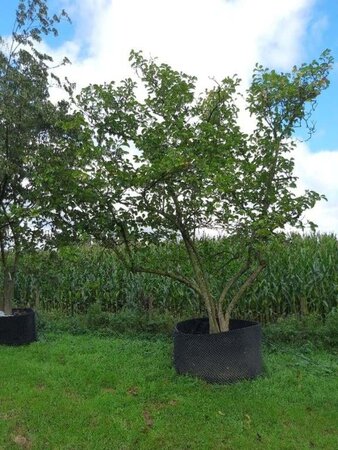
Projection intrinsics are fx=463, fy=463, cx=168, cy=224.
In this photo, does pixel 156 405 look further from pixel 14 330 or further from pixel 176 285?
pixel 176 285

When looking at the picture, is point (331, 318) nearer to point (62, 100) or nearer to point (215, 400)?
point (215, 400)

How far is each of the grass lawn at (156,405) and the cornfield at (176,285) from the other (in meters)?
1.46

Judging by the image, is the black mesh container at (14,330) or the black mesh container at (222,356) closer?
the black mesh container at (222,356)

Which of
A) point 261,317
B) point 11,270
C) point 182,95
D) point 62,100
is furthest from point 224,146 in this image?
point 11,270

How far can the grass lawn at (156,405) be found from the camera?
378cm

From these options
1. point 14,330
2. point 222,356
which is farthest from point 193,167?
point 14,330

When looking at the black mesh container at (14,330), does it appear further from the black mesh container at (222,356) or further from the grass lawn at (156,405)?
the black mesh container at (222,356)

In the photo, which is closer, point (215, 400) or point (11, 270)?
point (215, 400)

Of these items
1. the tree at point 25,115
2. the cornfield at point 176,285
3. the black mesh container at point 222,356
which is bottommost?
the black mesh container at point 222,356

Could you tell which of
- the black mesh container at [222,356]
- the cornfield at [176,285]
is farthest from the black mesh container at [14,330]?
the black mesh container at [222,356]

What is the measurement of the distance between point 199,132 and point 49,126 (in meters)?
2.86

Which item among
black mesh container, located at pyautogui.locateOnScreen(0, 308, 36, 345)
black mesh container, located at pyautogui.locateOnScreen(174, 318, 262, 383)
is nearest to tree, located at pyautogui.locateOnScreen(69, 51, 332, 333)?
black mesh container, located at pyautogui.locateOnScreen(174, 318, 262, 383)

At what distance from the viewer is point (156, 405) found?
4391 millimetres

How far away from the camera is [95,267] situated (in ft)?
32.2
